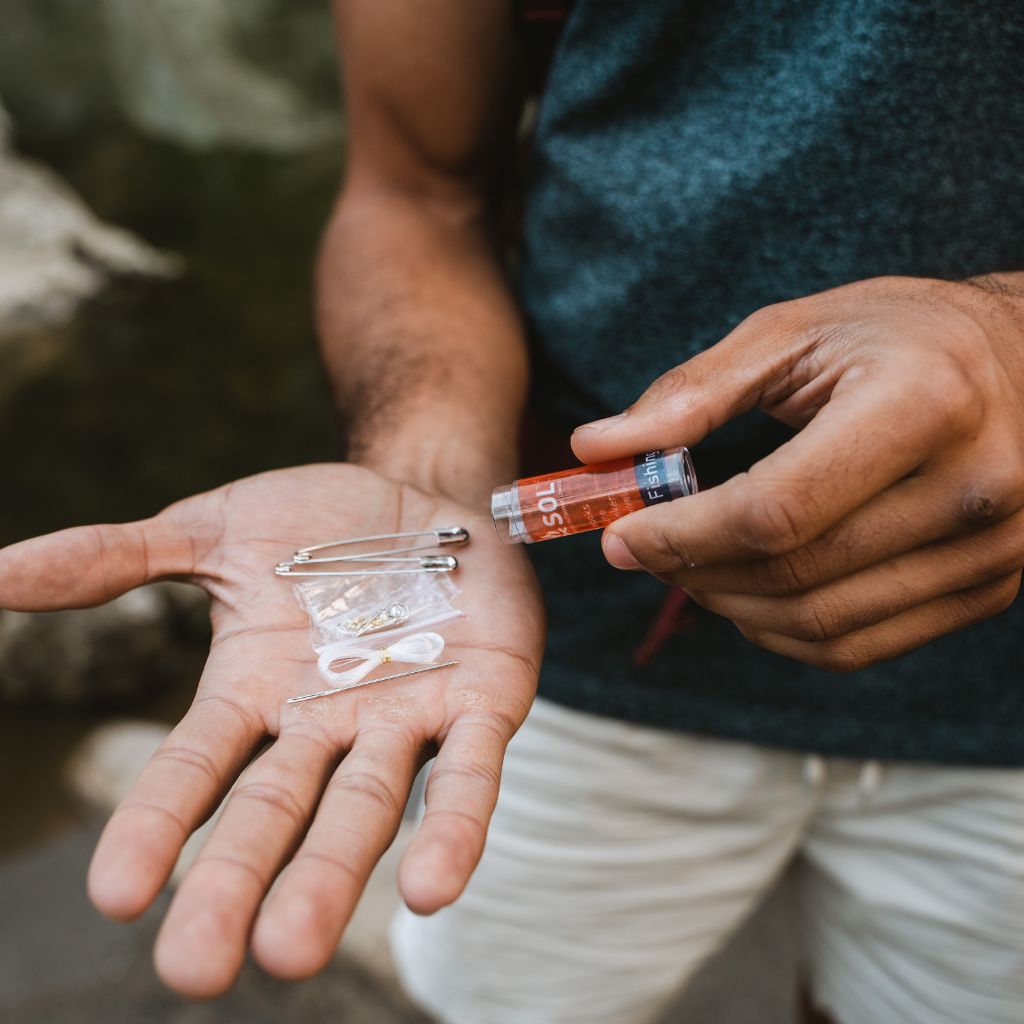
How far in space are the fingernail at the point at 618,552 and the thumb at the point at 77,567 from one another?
795 mm

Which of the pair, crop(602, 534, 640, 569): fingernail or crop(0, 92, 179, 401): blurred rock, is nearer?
crop(602, 534, 640, 569): fingernail

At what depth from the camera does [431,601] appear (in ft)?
5.99

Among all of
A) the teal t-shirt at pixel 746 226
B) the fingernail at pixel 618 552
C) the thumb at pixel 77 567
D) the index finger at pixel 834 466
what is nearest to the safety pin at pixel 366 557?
the thumb at pixel 77 567

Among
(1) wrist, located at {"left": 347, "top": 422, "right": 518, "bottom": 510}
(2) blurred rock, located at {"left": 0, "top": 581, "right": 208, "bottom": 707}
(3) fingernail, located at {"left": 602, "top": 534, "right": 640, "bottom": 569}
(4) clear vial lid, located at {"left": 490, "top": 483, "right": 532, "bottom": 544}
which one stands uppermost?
(3) fingernail, located at {"left": 602, "top": 534, "right": 640, "bottom": 569}

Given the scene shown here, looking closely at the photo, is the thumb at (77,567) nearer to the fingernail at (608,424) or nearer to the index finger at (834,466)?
the fingernail at (608,424)

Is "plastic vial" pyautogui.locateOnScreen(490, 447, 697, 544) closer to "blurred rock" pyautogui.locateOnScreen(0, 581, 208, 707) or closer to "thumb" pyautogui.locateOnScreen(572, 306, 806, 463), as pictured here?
"thumb" pyautogui.locateOnScreen(572, 306, 806, 463)

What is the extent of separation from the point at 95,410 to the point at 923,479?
4316 millimetres

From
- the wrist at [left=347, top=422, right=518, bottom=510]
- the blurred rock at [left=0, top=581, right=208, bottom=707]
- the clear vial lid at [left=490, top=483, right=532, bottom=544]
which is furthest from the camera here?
the blurred rock at [left=0, top=581, right=208, bottom=707]

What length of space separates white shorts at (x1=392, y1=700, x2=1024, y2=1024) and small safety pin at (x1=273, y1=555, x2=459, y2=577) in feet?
1.79

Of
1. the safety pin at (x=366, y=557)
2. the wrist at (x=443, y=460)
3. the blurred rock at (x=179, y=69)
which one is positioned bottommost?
the blurred rock at (x=179, y=69)

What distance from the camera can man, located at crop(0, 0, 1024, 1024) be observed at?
48.3 inches

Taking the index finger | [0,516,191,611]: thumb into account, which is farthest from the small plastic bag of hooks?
the index finger

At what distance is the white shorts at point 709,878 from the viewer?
2.00 meters

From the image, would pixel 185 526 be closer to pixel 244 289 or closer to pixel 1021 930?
pixel 1021 930
